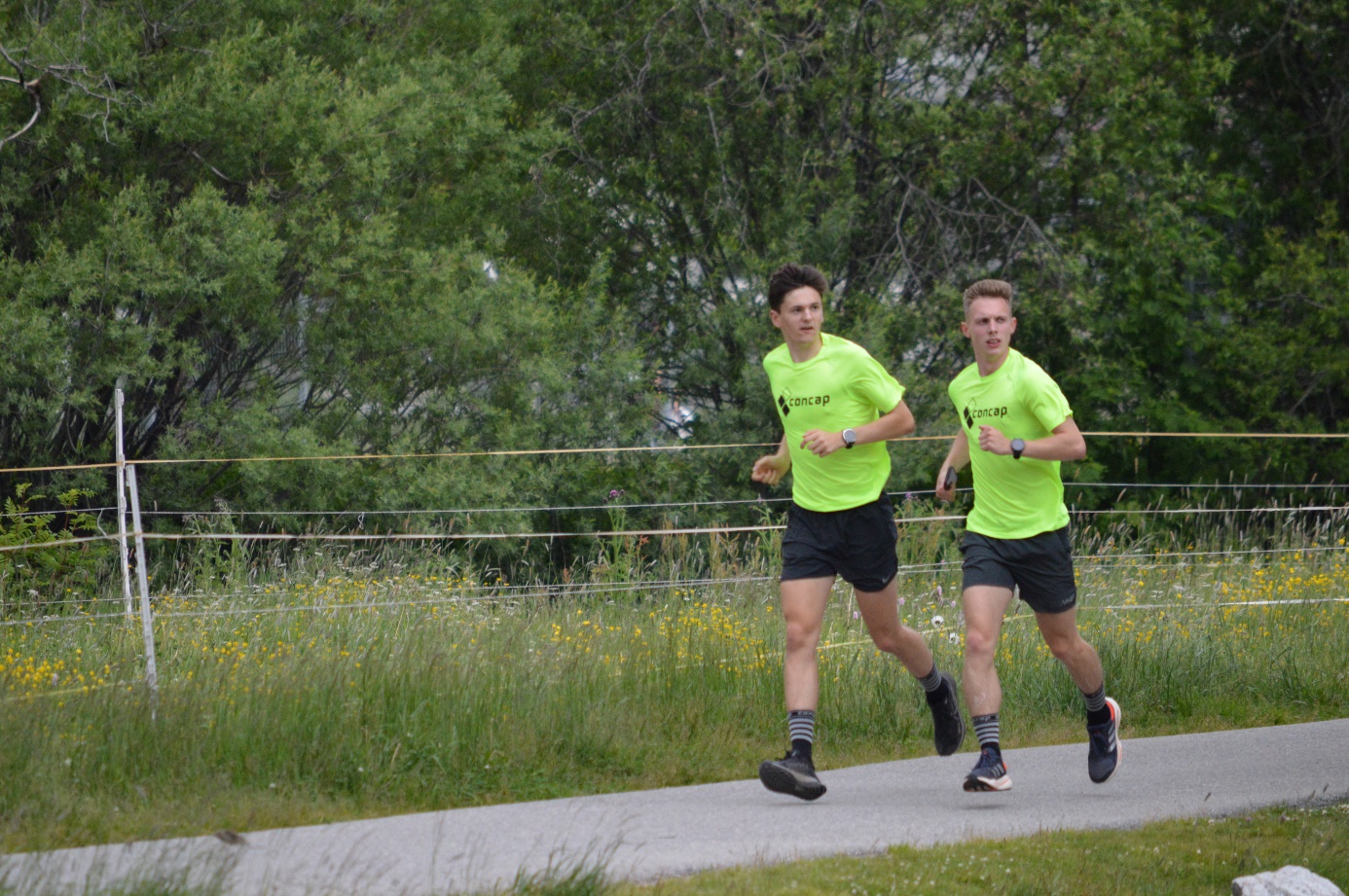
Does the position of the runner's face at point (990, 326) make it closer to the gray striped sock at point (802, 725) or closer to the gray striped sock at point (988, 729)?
the gray striped sock at point (988, 729)

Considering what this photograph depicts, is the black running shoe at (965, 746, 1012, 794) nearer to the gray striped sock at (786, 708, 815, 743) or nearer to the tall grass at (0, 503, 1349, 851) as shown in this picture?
the gray striped sock at (786, 708, 815, 743)

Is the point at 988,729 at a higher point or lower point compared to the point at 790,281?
lower

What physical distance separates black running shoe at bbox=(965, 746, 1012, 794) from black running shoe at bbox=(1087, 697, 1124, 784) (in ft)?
1.62

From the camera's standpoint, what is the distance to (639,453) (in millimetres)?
16984

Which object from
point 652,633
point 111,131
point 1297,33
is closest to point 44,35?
point 111,131

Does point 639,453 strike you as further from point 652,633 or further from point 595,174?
point 652,633

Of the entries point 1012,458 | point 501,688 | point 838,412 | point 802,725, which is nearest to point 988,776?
point 802,725

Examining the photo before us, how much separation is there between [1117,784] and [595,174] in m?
15.1

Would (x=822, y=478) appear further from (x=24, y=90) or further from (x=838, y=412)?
(x=24, y=90)

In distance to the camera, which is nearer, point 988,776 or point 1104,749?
point 988,776

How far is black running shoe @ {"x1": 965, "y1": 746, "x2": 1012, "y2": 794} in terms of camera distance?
20.3ft

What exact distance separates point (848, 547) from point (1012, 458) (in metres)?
0.78

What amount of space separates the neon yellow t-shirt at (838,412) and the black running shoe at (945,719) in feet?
3.46

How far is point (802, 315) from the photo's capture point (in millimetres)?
6363
